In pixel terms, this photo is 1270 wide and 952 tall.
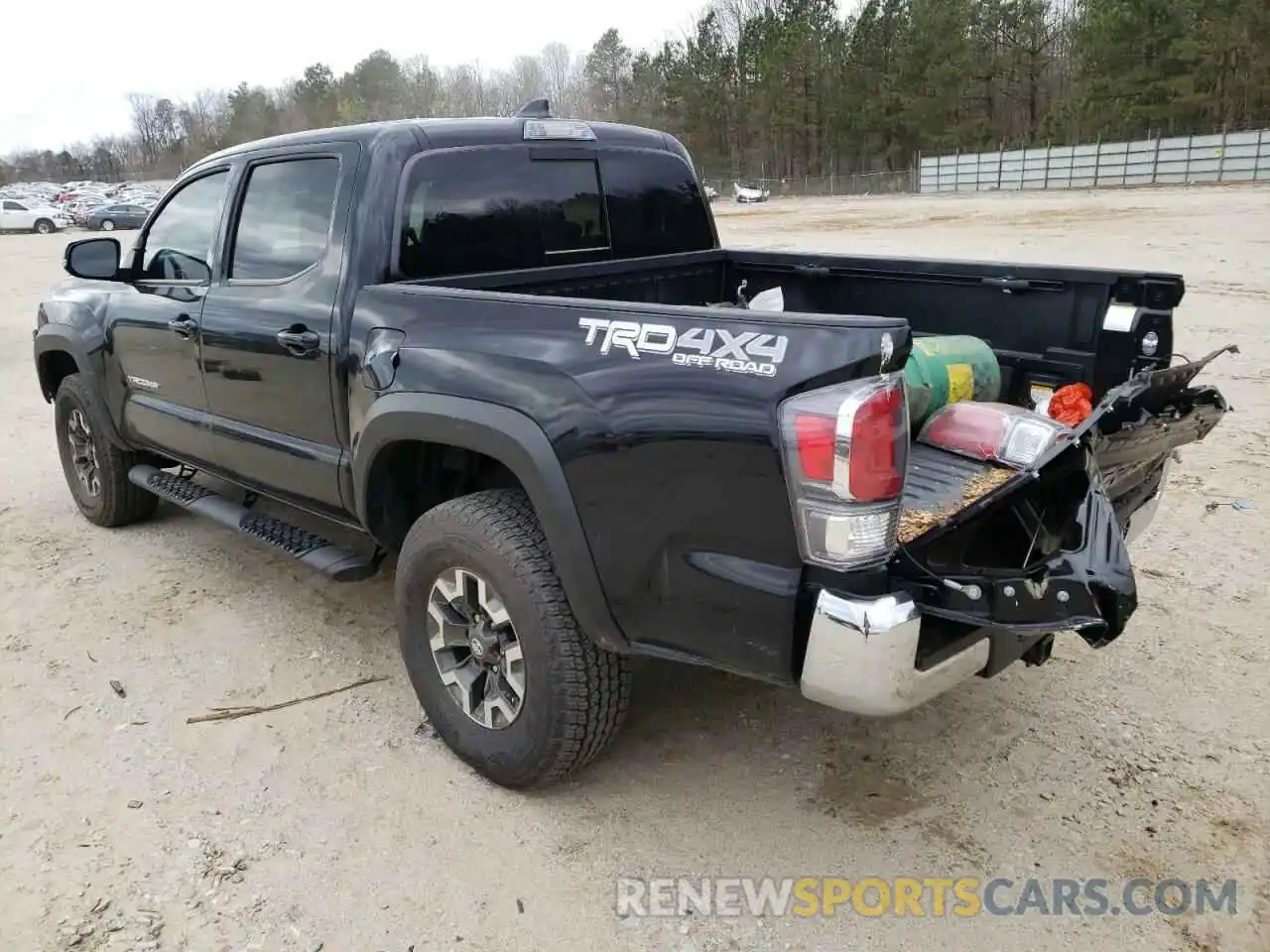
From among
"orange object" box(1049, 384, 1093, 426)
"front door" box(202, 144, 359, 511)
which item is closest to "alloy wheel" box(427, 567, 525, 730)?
"front door" box(202, 144, 359, 511)

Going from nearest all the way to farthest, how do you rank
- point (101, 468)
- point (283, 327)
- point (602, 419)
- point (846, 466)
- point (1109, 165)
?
point (846, 466)
point (602, 419)
point (283, 327)
point (101, 468)
point (1109, 165)

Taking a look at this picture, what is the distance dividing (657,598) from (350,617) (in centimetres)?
225

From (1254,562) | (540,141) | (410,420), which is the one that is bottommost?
(1254,562)

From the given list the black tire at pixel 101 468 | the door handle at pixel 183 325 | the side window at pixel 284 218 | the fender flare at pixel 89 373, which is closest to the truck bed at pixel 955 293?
the side window at pixel 284 218

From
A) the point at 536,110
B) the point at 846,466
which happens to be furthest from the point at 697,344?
the point at 536,110

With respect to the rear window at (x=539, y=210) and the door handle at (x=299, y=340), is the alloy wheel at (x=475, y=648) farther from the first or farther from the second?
the rear window at (x=539, y=210)

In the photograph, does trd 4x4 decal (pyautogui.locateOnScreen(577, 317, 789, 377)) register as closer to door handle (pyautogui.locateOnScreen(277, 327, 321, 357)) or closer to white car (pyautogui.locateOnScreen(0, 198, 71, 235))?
door handle (pyautogui.locateOnScreen(277, 327, 321, 357))

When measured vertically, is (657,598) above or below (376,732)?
above

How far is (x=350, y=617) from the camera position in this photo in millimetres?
4355

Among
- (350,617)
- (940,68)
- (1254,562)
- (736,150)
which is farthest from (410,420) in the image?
(736,150)

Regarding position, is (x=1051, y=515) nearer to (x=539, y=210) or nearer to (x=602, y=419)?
(x=602, y=419)

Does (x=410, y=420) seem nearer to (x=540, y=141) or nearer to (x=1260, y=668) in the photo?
(x=540, y=141)

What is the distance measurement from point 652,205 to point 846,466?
95.9 inches

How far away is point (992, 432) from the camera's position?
3096mm
